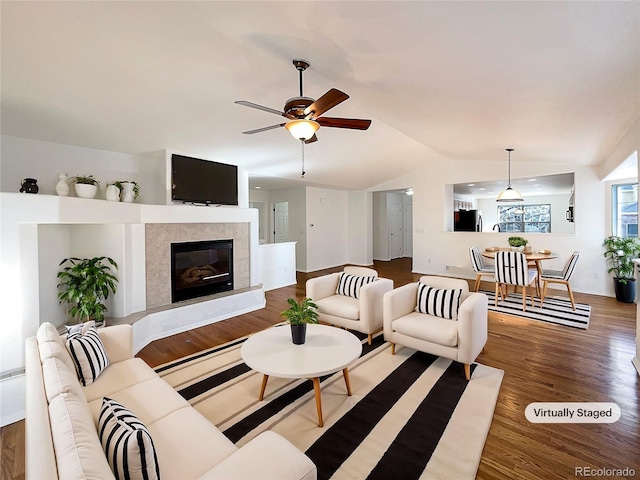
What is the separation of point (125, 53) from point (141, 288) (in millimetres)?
2699

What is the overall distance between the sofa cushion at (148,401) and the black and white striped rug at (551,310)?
15.0 ft

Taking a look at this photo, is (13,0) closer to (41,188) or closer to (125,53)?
(125,53)

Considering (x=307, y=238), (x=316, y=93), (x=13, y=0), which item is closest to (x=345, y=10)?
(x=316, y=93)

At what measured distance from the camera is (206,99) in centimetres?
301

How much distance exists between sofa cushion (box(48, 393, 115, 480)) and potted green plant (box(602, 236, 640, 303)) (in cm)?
667

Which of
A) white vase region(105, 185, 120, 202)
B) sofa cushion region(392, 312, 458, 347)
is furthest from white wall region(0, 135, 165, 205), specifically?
sofa cushion region(392, 312, 458, 347)

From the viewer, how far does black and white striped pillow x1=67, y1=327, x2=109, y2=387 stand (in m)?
1.85

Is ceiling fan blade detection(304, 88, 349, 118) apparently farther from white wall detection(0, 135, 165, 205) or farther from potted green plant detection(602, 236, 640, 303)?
potted green plant detection(602, 236, 640, 303)

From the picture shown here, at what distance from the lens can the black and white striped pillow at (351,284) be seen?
3711 millimetres

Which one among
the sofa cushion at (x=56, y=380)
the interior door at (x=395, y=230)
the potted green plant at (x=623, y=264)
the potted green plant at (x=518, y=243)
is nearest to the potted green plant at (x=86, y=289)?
the sofa cushion at (x=56, y=380)

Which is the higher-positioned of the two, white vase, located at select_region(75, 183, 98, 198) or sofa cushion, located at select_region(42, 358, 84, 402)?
white vase, located at select_region(75, 183, 98, 198)

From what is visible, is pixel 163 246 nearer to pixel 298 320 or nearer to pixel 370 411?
pixel 298 320

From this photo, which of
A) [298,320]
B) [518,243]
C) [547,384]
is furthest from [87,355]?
[518,243]

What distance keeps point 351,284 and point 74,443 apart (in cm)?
310
